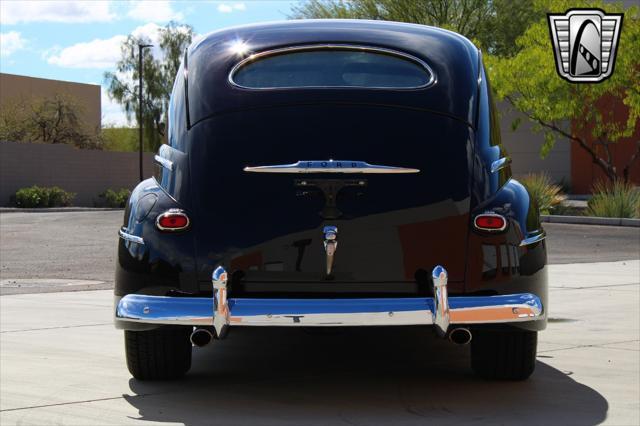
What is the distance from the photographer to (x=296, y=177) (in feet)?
18.8

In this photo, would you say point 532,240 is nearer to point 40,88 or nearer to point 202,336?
point 202,336

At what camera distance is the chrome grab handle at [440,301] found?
5457 millimetres

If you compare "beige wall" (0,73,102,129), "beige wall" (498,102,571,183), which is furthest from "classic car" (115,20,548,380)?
"beige wall" (0,73,102,129)

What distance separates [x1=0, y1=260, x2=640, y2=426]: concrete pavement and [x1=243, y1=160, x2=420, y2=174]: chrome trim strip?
1.06m

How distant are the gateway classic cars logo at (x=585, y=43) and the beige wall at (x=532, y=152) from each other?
51.2 feet

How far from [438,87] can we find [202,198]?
1410 millimetres

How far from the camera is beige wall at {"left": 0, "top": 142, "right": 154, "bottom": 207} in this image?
1702 inches

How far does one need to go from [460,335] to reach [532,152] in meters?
45.4

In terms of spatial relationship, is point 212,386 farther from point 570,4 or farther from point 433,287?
point 570,4

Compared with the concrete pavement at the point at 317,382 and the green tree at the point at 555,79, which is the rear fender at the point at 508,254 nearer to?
the concrete pavement at the point at 317,382

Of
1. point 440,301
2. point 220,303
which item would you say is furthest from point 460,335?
point 220,303

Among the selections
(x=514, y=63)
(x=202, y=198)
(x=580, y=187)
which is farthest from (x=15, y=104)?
(x=202, y=198)

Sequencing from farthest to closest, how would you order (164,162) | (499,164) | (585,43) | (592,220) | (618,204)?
(585,43) < (618,204) < (592,220) < (164,162) < (499,164)

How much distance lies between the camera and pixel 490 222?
574cm
